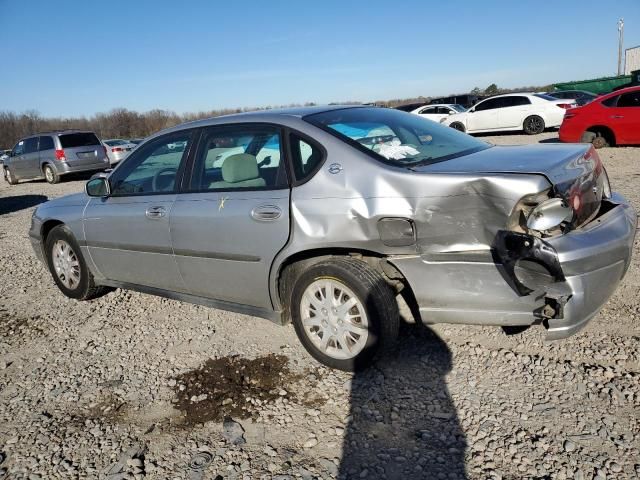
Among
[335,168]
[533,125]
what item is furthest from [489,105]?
[335,168]

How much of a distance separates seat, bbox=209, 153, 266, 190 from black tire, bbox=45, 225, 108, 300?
1.84 metres

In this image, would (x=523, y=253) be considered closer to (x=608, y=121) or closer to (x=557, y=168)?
(x=557, y=168)

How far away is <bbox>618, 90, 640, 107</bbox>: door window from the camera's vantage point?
10648 millimetres

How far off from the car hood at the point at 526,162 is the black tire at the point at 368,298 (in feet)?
2.23

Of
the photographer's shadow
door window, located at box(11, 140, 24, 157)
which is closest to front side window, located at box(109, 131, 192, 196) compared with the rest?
the photographer's shadow

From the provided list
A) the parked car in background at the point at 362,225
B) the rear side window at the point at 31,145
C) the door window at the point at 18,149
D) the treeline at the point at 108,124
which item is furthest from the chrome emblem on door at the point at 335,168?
the treeline at the point at 108,124

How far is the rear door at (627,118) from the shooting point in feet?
35.2

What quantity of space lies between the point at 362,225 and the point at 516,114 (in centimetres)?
1631

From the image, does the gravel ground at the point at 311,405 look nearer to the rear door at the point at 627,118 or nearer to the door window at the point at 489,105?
the rear door at the point at 627,118

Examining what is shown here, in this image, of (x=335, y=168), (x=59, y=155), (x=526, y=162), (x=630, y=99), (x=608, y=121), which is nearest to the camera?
(x=526, y=162)

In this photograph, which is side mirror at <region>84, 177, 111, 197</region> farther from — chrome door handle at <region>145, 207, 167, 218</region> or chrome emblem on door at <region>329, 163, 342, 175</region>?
chrome emblem on door at <region>329, 163, 342, 175</region>

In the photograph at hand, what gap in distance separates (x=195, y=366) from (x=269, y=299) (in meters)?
0.71

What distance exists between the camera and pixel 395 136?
10.8 feet

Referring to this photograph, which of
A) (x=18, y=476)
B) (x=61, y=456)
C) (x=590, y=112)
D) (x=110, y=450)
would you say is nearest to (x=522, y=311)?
(x=110, y=450)
